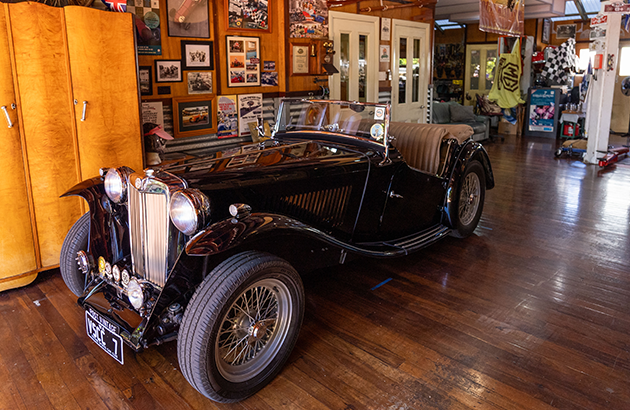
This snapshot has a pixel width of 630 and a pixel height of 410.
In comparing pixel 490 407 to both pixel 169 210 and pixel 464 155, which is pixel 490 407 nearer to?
pixel 169 210

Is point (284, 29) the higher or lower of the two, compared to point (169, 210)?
higher

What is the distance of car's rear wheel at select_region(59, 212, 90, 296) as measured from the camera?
282cm

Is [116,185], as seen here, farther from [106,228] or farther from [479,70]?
[479,70]

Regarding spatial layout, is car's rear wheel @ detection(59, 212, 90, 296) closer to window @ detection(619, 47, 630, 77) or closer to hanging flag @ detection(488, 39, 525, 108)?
hanging flag @ detection(488, 39, 525, 108)

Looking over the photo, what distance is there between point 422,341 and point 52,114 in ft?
9.51

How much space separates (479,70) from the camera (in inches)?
520

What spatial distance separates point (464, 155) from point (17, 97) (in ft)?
11.0

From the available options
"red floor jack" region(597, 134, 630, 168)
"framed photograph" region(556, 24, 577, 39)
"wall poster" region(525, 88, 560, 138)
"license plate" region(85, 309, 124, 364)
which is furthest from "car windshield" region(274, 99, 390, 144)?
"framed photograph" region(556, 24, 577, 39)

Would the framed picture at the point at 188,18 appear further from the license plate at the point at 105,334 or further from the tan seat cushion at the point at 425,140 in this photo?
the license plate at the point at 105,334

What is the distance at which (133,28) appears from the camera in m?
3.63

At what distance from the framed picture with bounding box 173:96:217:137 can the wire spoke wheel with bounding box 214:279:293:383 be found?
10.0 feet

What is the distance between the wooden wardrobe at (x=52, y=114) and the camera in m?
3.21

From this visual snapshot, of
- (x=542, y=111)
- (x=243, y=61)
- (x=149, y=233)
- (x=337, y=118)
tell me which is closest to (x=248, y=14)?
(x=243, y=61)

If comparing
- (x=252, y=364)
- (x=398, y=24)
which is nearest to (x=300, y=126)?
(x=252, y=364)
